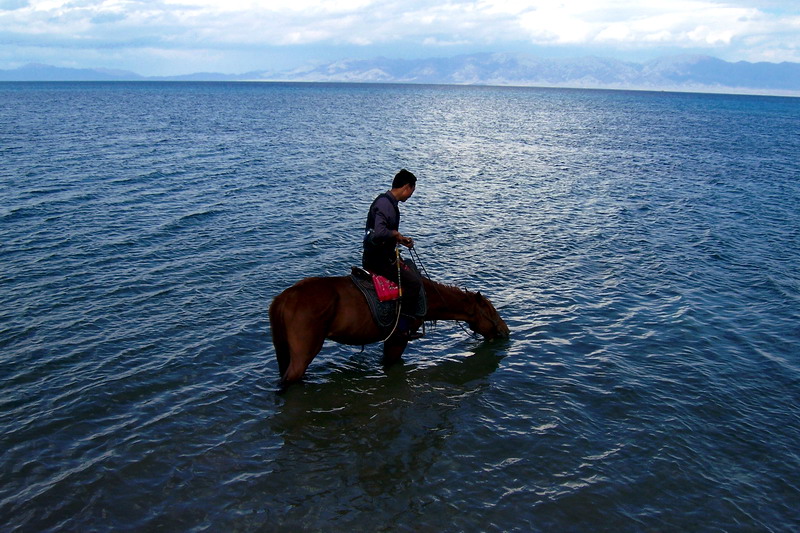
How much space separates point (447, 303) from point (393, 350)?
5.50 ft

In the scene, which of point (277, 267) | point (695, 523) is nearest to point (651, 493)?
point (695, 523)

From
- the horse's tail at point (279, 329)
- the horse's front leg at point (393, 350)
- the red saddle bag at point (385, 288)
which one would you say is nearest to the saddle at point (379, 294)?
the red saddle bag at point (385, 288)

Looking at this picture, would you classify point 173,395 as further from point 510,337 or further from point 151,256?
point 151,256

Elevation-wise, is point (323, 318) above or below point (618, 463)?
above

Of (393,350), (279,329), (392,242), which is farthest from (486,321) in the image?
(279,329)

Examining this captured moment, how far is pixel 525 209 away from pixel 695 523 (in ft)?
76.4

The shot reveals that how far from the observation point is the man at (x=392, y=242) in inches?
414

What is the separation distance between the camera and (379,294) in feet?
36.9

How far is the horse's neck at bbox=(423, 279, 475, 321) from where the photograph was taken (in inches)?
496

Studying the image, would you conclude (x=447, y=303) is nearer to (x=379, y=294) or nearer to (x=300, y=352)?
(x=379, y=294)

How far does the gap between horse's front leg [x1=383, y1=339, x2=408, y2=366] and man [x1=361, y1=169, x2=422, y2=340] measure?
0.20m

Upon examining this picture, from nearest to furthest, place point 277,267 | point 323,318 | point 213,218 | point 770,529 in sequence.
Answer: point 770,529
point 323,318
point 277,267
point 213,218

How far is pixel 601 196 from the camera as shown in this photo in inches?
1364

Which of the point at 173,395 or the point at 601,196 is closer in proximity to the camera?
the point at 173,395
